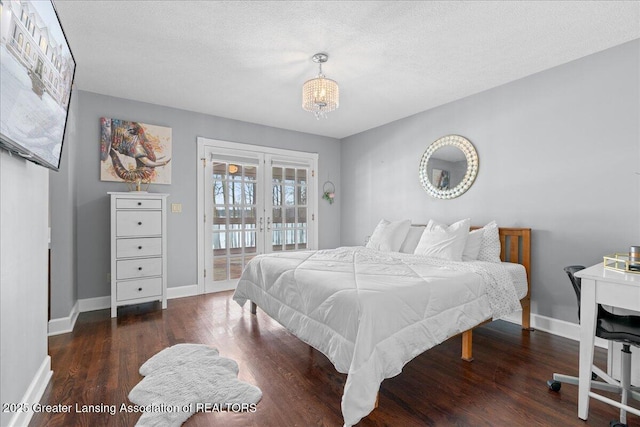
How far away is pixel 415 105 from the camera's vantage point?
12.8 ft

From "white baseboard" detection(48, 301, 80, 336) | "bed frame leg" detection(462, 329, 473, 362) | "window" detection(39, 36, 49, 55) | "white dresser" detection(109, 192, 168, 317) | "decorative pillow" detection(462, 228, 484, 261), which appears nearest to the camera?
"window" detection(39, 36, 49, 55)

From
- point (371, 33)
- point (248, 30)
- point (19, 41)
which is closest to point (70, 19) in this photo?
point (248, 30)

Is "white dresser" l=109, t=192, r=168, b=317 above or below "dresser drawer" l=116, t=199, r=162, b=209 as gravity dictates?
below

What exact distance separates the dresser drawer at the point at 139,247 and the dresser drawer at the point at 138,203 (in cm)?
37

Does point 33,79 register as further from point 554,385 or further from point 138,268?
point 554,385

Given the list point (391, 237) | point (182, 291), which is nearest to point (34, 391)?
point (182, 291)

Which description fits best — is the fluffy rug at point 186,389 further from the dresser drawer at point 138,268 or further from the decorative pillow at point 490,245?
the decorative pillow at point 490,245

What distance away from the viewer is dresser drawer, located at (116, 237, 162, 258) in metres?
3.29

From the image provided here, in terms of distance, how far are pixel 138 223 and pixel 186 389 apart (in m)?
2.22

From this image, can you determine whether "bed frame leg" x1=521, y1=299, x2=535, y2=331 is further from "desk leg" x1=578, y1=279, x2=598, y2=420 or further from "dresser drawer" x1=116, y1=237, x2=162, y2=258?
"dresser drawer" x1=116, y1=237, x2=162, y2=258

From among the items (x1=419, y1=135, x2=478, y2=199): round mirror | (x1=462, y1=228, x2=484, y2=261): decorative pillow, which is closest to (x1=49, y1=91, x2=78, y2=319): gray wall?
(x1=462, y1=228, x2=484, y2=261): decorative pillow

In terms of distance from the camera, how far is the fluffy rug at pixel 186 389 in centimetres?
166

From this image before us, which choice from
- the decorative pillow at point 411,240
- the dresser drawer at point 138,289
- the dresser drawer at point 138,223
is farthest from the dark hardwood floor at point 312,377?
the decorative pillow at point 411,240

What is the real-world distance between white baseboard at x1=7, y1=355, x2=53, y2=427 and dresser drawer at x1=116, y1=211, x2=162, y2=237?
153cm
